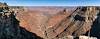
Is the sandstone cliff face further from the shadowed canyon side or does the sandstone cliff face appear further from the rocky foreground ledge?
the shadowed canyon side

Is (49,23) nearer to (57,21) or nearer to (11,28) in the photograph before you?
(57,21)

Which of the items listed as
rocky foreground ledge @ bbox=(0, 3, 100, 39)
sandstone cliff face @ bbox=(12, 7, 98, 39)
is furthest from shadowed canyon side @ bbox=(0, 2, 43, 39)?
sandstone cliff face @ bbox=(12, 7, 98, 39)

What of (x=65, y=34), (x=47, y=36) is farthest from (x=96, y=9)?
(x=47, y=36)

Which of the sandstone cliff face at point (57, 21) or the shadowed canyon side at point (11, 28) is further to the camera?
the shadowed canyon side at point (11, 28)

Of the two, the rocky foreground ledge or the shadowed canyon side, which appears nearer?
the rocky foreground ledge

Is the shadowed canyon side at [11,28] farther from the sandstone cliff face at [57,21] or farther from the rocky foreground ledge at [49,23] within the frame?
the sandstone cliff face at [57,21]

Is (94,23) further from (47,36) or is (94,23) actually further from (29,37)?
(29,37)

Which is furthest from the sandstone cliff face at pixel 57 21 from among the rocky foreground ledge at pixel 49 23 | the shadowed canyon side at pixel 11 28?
the shadowed canyon side at pixel 11 28
